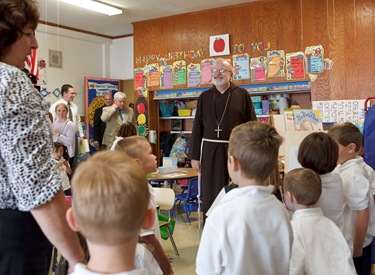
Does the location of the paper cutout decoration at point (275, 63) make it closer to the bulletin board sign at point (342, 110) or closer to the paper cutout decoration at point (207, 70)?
the bulletin board sign at point (342, 110)

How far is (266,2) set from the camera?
695cm

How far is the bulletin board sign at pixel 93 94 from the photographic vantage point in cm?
893

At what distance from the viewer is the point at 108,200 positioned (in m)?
0.96

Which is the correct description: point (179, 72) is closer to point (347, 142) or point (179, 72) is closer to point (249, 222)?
point (347, 142)

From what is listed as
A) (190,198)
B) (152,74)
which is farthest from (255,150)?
(152,74)

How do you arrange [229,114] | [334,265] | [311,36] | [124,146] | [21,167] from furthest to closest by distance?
[311,36] → [229,114] → [124,146] → [334,265] → [21,167]

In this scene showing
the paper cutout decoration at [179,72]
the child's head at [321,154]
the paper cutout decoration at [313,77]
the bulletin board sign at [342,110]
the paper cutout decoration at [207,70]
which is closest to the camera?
the child's head at [321,154]

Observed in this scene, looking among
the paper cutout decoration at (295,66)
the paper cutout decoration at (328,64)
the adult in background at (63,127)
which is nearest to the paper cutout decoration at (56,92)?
the adult in background at (63,127)

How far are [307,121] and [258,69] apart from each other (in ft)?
9.71

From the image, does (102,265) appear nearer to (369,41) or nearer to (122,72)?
(369,41)

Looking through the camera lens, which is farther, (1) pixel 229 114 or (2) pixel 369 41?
(2) pixel 369 41

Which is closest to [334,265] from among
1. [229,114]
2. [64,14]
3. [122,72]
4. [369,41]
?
[229,114]

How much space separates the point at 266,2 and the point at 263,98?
1.62m

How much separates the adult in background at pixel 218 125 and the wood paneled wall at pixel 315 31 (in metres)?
2.83
